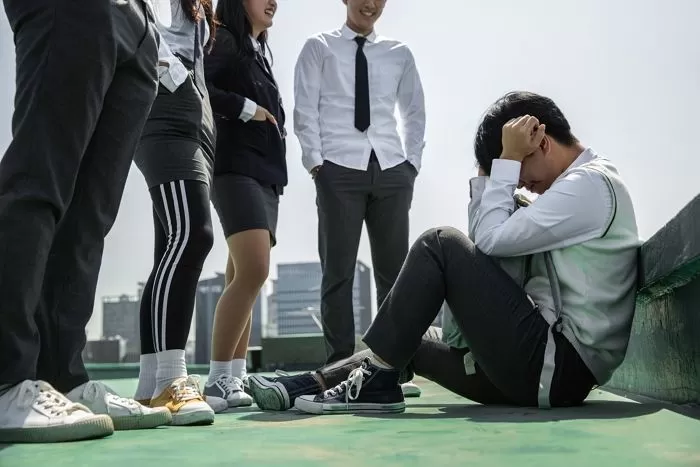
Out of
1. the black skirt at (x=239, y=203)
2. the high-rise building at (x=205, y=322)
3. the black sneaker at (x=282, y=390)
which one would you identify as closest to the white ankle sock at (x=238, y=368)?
the black skirt at (x=239, y=203)

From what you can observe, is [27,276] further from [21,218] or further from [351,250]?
[351,250]

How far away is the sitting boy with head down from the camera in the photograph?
6.31 ft

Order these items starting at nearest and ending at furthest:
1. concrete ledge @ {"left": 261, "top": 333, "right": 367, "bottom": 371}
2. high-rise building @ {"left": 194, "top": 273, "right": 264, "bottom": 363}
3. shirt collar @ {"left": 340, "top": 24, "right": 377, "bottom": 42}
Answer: shirt collar @ {"left": 340, "top": 24, "right": 377, "bottom": 42}
concrete ledge @ {"left": 261, "top": 333, "right": 367, "bottom": 371}
high-rise building @ {"left": 194, "top": 273, "right": 264, "bottom": 363}

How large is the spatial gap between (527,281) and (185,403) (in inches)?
37.9

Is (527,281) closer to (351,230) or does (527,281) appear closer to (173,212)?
(173,212)

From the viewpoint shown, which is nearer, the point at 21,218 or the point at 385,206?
the point at 21,218

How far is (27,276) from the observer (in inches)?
56.4

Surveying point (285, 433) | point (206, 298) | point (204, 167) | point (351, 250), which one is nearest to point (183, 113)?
point (204, 167)

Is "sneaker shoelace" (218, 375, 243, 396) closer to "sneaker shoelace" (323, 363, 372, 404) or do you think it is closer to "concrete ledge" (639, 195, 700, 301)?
"sneaker shoelace" (323, 363, 372, 404)

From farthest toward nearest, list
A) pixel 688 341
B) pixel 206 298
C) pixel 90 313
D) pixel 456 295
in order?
pixel 206 298, pixel 456 295, pixel 688 341, pixel 90 313

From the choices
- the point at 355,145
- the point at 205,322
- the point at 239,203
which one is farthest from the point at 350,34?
the point at 205,322

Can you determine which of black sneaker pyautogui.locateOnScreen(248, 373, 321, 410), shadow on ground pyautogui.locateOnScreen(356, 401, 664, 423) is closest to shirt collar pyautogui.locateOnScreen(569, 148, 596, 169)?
shadow on ground pyautogui.locateOnScreen(356, 401, 664, 423)

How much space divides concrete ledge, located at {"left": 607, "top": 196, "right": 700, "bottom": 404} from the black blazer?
1396 millimetres

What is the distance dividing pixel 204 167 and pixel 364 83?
58.7 inches
